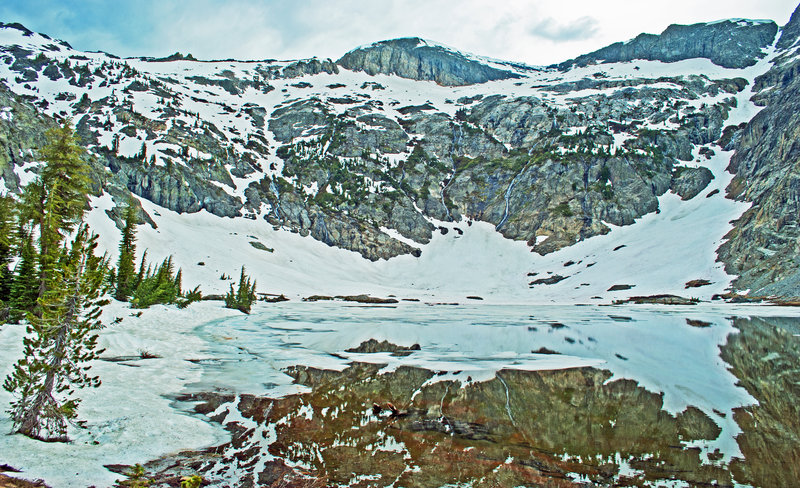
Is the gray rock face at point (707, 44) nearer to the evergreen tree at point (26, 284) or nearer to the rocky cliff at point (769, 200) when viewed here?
the rocky cliff at point (769, 200)

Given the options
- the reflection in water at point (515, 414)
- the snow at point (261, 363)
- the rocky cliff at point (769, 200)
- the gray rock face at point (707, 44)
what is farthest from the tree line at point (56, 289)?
the gray rock face at point (707, 44)

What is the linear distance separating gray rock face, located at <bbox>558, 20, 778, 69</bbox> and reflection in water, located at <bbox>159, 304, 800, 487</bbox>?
638 ft

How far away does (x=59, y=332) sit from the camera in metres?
7.18

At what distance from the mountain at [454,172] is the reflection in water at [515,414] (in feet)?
161

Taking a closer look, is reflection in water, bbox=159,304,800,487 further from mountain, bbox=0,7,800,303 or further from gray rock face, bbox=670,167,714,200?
gray rock face, bbox=670,167,714,200

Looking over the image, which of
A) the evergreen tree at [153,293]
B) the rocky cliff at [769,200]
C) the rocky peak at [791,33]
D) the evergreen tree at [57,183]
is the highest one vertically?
the rocky peak at [791,33]

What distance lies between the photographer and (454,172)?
126 metres

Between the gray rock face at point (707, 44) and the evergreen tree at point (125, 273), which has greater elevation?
the gray rock face at point (707, 44)

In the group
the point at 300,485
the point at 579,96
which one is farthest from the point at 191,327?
the point at 579,96

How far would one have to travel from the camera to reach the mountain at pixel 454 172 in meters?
68.0

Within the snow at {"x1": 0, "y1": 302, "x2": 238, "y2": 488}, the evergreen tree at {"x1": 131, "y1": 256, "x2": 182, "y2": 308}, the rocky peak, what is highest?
the rocky peak

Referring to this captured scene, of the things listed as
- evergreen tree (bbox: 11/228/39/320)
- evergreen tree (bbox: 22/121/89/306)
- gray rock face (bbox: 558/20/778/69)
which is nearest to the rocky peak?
gray rock face (bbox: 558/20/778/69)

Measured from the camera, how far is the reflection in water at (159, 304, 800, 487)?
23.3 feet

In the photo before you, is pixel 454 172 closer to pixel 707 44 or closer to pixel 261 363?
pixel 261 363
